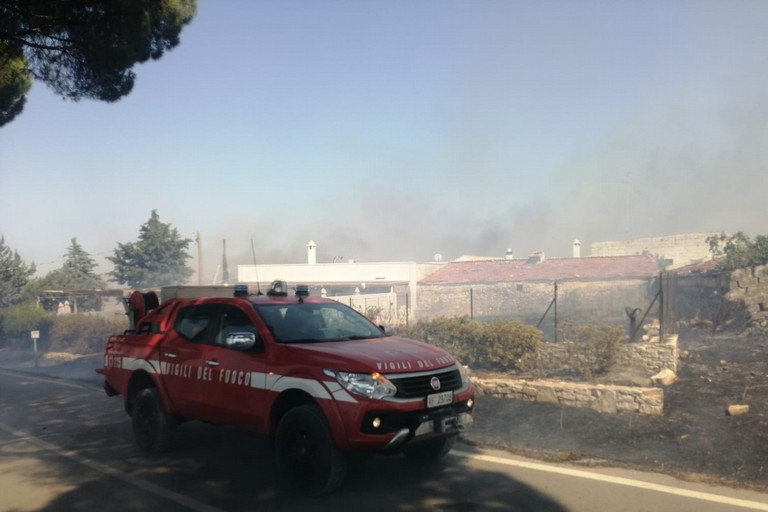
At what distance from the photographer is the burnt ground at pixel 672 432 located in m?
6.53

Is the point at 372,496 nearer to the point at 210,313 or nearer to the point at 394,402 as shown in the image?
the point at 394,402

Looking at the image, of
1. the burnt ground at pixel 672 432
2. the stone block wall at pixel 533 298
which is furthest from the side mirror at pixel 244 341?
the stone block wall at pixel 533 298

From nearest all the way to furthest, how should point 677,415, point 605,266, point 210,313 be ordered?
point 210,313 < point 677,415 < point 605,266

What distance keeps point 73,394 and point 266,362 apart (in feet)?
27.1

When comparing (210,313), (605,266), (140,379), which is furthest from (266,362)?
(605,266)

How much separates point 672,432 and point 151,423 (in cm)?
644

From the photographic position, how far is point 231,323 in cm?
645

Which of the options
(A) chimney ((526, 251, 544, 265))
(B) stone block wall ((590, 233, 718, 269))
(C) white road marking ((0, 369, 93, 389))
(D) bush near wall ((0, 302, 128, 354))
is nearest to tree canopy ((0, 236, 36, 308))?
(D) bush near wall ((0, 302, 128, 354))

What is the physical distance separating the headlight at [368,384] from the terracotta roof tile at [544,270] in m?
26.7

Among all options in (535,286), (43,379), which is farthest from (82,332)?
(535,286)

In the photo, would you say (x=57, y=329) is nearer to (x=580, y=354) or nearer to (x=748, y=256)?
(x=580, y=354)

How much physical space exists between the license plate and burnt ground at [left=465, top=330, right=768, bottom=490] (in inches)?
72.6

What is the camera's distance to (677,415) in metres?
8.52

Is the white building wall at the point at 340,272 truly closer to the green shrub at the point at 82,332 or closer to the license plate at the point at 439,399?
the green shrub at the point at 82,332
